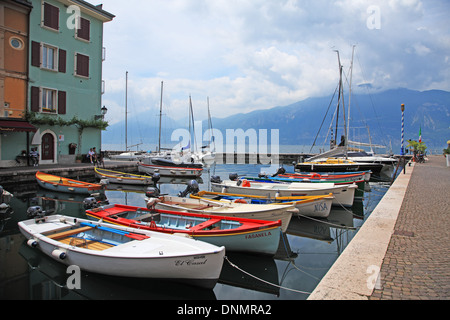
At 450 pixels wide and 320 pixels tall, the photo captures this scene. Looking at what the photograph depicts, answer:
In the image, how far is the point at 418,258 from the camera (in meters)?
5.86

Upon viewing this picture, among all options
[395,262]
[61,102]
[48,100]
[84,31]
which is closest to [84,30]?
[84,31]

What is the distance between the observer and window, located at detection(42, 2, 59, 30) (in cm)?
2297

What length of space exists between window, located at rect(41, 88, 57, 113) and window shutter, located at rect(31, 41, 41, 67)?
191 cm

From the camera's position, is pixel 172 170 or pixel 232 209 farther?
pixel 172 170

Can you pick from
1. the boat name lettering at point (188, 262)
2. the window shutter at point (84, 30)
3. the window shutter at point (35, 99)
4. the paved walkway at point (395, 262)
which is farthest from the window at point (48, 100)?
the paved walkway at point (395, 262)

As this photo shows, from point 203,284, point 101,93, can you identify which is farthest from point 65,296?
point 101,93

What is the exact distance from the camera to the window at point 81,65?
2544 centimetres

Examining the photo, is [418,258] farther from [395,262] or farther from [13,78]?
[13,78]

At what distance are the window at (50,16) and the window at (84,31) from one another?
1.80 m

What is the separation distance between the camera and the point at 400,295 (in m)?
4.47

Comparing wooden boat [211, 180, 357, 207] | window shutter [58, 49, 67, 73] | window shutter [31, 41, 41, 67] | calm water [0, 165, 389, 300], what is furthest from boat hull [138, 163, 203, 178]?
calm water [0, 165, 389, 300]

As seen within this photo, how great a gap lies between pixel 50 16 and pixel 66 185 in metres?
14.5

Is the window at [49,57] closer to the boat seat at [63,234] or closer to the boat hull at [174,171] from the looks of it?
the boat hull at [174,171]
